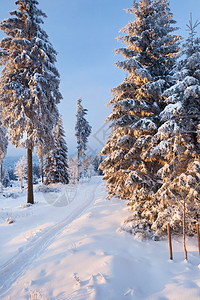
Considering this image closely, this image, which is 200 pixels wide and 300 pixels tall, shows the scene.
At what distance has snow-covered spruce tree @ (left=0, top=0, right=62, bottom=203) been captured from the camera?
10.7 metres

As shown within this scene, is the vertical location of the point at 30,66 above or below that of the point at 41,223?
above

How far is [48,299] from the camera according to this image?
3240 mm

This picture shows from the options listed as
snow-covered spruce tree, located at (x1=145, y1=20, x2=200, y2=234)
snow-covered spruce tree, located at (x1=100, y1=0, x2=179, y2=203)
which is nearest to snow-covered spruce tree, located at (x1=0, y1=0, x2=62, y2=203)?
snow-covered spruce tree, located at (x1=100, y1=0, x2=179, y2=203)

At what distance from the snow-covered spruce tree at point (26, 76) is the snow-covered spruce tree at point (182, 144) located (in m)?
8.87

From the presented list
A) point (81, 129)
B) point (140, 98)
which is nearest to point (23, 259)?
point (140, 98)

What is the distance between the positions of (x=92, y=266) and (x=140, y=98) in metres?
7.76

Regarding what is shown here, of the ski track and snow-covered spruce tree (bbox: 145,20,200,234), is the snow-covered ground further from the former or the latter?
snow-covered spruce tree (bbox: 145,20,200,234)

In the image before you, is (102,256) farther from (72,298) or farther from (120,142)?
(120,142)

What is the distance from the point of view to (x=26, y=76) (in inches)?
434

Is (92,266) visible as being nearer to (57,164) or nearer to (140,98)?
(140,98)

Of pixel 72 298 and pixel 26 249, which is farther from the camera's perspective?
pixel 26 249

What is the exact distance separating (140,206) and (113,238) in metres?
1.96

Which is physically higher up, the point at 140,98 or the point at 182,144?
the point at 140,98

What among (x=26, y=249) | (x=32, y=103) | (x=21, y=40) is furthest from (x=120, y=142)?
(x=21, y=40)
